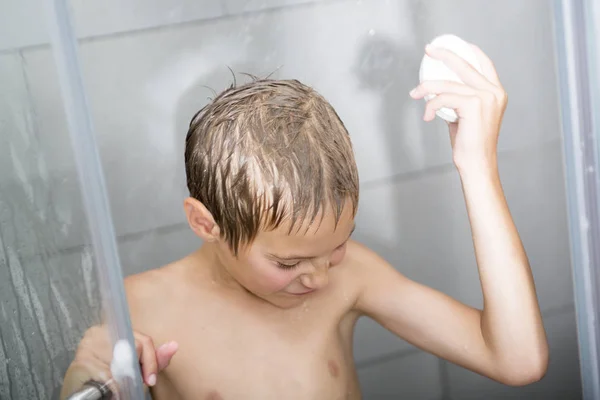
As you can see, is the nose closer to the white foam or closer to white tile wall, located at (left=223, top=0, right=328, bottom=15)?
the white foam

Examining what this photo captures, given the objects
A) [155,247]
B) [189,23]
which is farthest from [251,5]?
[155,247]

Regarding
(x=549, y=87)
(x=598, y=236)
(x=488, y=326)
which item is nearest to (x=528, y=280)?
(x=488, y=326)

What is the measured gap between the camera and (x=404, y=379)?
1.27 m

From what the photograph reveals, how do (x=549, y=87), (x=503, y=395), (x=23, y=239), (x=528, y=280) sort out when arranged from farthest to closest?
(x=503, y=395)
(x=549, y=87)
(x=528, y=280)
(x=23, y=239)

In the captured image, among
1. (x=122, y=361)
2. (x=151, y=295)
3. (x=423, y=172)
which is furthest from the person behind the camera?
(x=423, y=172)

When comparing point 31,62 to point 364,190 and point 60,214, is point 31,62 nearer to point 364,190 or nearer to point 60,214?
point 60,214

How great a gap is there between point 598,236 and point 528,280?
167mm

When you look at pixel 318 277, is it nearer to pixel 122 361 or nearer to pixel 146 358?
pixel 146 358

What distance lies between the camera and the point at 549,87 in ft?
3.85

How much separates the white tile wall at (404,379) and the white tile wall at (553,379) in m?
0.03

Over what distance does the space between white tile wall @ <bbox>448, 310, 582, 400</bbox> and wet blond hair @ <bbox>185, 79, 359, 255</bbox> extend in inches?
24.3

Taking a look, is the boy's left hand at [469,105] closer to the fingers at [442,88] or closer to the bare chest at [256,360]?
the fingers at [442,88]

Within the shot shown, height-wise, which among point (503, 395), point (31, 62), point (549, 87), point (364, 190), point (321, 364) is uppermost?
point (31, 62)

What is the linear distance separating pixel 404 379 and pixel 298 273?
1.81ft
